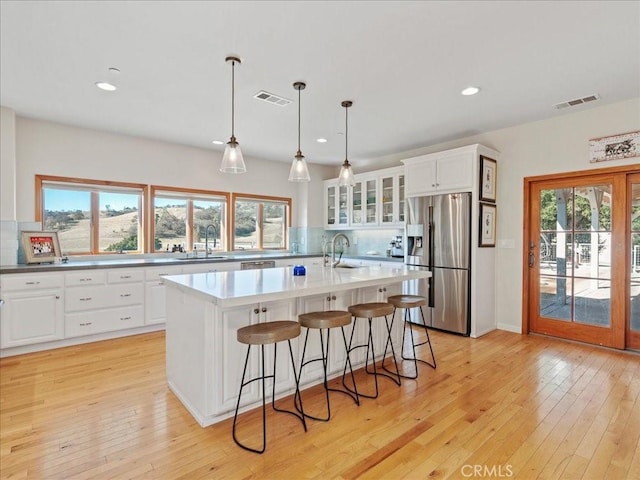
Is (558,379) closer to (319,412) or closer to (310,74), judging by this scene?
(319,412)

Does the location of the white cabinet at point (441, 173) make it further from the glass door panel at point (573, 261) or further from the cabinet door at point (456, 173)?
the glass door panel at point (573, 261)

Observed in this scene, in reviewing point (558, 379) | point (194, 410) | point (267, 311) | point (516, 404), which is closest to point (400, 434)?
point (516, 404)

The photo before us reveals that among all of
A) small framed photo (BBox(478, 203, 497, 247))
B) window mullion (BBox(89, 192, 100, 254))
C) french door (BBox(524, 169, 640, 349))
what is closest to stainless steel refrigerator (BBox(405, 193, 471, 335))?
small framed photo (BBox(478, 203, 497, 247))

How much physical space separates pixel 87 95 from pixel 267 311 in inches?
111

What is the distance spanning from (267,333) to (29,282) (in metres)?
3.08

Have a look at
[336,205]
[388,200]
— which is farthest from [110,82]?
[336,205]

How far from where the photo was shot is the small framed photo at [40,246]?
3746 mm

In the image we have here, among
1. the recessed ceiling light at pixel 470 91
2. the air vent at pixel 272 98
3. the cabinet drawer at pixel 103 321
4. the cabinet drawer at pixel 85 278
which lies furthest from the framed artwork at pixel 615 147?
the cabinet drawer at pixel 85 278

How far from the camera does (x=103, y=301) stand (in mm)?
3902

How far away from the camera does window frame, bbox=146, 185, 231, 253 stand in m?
4.84

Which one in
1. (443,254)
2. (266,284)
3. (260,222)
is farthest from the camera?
(260,222)

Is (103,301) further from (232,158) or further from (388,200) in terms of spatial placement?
(388,200)

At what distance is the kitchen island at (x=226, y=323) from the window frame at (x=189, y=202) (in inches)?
99.8

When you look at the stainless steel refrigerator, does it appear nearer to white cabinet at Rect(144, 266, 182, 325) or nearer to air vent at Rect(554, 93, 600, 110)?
air vent at Rect(554, 93, 600, 110)
